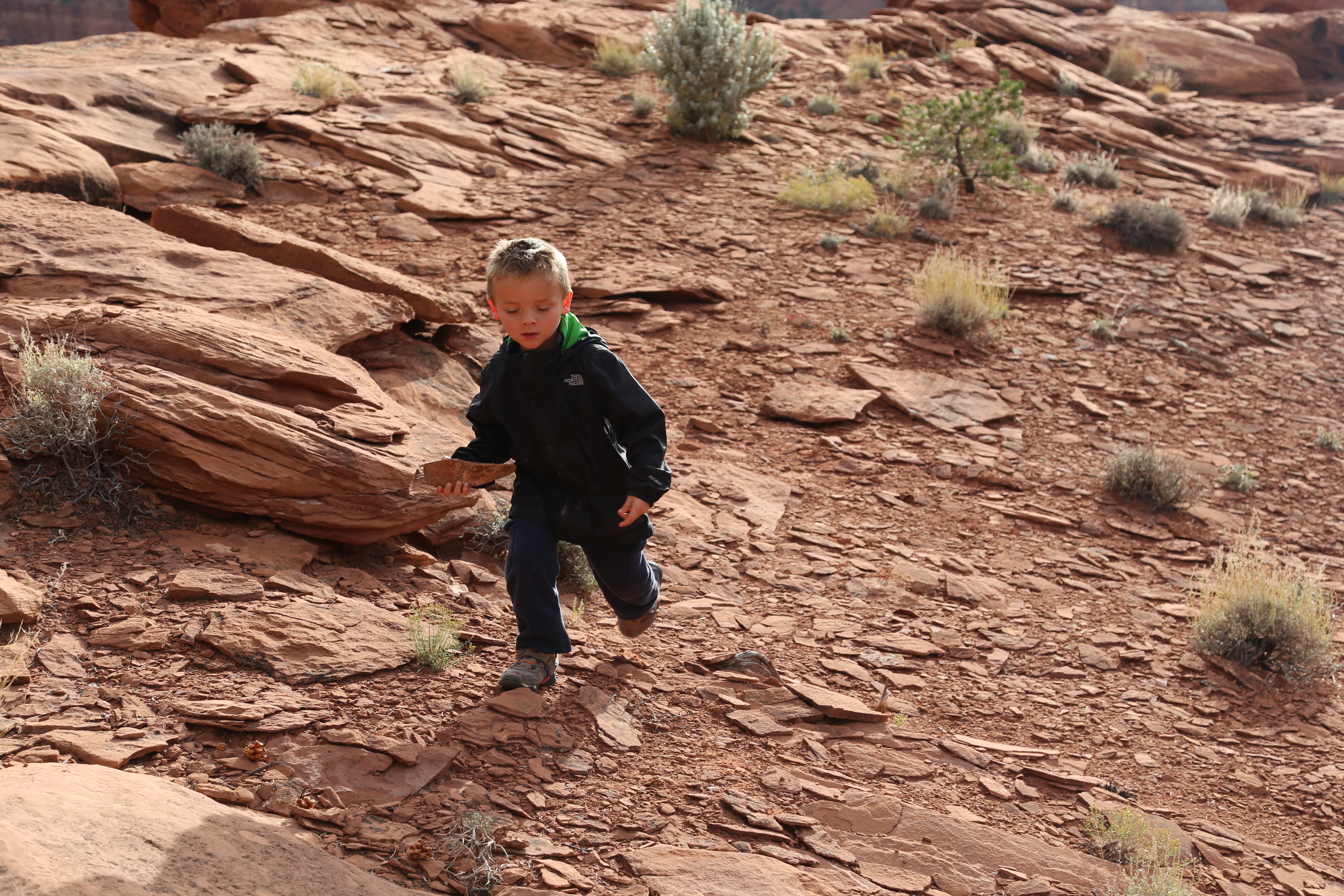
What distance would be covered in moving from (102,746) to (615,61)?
11.8 meters

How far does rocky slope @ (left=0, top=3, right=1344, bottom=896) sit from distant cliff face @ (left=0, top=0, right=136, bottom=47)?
41.8 meters

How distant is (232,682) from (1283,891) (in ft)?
12.1

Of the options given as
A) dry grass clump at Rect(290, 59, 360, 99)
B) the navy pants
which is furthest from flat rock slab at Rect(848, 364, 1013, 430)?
dry grass clump at Rect(290, 59, 360, 99)

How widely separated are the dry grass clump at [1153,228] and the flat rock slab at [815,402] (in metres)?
4.84

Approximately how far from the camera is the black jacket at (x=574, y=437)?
304 cm

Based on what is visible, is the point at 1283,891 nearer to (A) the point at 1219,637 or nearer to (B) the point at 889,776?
(B) the point at 889,776

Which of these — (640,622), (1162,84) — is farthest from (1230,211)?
(640,622)

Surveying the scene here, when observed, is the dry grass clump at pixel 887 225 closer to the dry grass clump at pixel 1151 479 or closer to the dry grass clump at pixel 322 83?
the dry grass clump at pixel 1151 479

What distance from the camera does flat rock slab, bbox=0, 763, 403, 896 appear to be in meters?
1.89

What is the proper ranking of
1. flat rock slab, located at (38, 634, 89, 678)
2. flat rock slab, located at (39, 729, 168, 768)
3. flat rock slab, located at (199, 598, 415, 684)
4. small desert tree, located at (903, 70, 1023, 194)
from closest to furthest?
flat rock slab, located at (39, 729, 168, 768) < flat rock slab, located at (38, 634, 89, 678) < flat rock slab, located at (199, 598, 415, 684) < small desert tree, located at (903, 70, 1023, 194)

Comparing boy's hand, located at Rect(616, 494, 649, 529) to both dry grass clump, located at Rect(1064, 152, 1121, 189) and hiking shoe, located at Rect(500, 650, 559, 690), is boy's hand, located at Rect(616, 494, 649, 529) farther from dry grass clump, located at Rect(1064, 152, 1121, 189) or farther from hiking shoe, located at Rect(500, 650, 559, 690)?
dry grass clump, located at Rect(1064, 152, 1121, 189)

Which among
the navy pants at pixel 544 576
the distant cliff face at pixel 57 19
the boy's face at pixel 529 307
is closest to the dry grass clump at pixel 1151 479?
the navy pants at pixel 544 576

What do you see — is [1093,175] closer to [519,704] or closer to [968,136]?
[968,136]

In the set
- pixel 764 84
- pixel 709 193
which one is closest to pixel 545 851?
pixel 709 193
